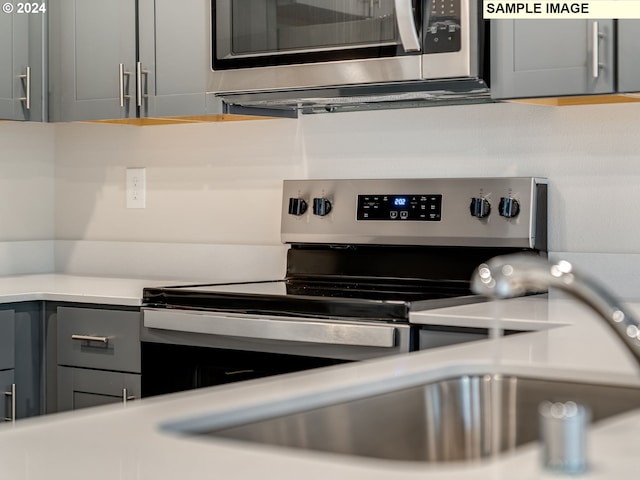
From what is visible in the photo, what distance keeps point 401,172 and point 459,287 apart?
1.37 ft

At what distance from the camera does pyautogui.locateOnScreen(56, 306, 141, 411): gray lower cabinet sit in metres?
2.85

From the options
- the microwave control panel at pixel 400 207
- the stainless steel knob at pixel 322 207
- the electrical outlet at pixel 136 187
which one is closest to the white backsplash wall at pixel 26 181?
the electrical outlet at pixel 136 187

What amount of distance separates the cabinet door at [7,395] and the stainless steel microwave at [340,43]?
0.97 m

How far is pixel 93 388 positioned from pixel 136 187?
36.2 inches

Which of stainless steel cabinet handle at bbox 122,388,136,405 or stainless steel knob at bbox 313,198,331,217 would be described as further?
stainless steel knob at bbox 313,198,331,217

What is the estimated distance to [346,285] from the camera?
3008 mm

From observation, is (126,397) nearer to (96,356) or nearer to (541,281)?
(96,356)

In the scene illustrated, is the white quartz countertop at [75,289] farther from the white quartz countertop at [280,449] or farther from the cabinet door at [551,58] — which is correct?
the white quartz countertop at [280,449]

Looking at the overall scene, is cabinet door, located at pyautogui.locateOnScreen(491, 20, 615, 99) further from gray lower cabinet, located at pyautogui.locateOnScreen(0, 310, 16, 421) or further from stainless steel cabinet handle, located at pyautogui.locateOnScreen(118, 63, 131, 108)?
gray lower cabinet, located at pyautogui.locateOnScreen(0, 310, 16, 421)

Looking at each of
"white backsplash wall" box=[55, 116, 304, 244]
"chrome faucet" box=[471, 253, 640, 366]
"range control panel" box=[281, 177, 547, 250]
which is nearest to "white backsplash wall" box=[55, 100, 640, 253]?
"white backsplash wall" box=[55, 116, 304, 244]

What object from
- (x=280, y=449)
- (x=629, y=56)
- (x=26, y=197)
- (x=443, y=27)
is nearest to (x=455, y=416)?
(x=280, y=449)

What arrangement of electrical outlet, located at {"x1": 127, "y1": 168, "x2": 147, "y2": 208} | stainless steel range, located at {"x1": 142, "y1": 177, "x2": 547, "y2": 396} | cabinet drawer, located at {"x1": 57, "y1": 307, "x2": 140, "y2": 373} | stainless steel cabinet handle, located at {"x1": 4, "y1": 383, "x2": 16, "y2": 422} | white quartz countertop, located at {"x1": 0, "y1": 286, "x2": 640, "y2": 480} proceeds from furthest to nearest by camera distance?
electrical outlet, located at {"x1": 127, "y1": 168, "x2": 147, "y2": 208}
stainless steel cabinet handle, located at {"x1": 4, "y1": 383, "x2": 16, "y2": 422}
cabinet drawer, located at {"x1": 57, "y1": 307, "x2": 140, "y2": 373}
stainless steel range, located at {"x1": 142, "y1": 177, "x2": 547, "y2": 396}
white quartz countertop, located at {"x1": 0, "y1": 286, "x2": 640, "y2": 480}

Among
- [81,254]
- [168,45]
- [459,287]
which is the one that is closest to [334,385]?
[459,287]

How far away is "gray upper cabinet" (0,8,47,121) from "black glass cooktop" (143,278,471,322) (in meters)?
0.90
